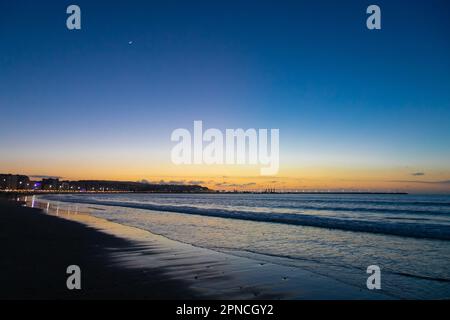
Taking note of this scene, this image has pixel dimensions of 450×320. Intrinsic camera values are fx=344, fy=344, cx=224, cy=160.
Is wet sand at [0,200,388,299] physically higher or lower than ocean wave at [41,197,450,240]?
higher

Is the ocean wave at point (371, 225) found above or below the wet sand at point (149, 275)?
below

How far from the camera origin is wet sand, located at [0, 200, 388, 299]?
319 inches

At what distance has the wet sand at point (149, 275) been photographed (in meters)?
8.11

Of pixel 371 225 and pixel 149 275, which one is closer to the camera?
pixel 149 275

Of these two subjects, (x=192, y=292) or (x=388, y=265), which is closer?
(x=192, y=292)

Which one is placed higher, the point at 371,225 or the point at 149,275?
the point at 149,275

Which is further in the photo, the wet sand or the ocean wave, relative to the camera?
the ocean wave

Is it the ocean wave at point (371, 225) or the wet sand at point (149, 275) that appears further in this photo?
the ocean wave at point (371, 225)

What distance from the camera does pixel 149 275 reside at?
989cm
